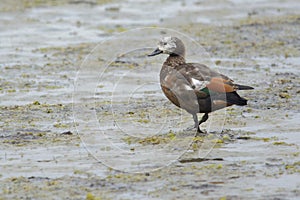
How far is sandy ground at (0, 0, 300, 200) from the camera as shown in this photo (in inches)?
287

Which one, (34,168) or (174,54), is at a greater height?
(174,54)

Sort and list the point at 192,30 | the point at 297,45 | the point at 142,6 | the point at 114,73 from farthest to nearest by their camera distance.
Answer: the point at 142,6 < the point at 192,30 < the point at 297,45 < the point at 114,73

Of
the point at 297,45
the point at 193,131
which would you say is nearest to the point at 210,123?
the point at 193,131

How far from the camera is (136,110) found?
1041 centimetres

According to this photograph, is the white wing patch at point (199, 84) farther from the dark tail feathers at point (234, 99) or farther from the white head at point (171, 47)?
the white head at point (171, 47)

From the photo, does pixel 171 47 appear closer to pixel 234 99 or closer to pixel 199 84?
pixel 199 84

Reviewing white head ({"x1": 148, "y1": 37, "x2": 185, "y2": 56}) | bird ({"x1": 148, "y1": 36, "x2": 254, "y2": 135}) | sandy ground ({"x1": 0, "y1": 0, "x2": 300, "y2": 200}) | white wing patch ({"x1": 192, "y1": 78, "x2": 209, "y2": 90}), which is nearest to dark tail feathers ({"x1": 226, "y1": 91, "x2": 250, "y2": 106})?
bird ({"x1": 148, "y1": 36, "x2": 254, "y2": 135})

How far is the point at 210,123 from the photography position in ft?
31.6

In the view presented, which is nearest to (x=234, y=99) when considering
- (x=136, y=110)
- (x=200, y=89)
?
(x=200, y=89)

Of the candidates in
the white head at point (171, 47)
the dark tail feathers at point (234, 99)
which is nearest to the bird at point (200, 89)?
the dark tail feathers at point (234, 99)

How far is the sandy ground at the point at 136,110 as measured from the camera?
287 inches

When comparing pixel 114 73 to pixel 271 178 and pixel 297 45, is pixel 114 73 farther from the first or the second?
pixel 271 178

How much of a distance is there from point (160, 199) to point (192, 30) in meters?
10.0

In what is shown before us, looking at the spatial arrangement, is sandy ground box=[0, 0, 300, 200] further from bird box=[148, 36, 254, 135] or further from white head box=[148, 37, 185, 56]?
white head box=[148, 37, 185, 56]
